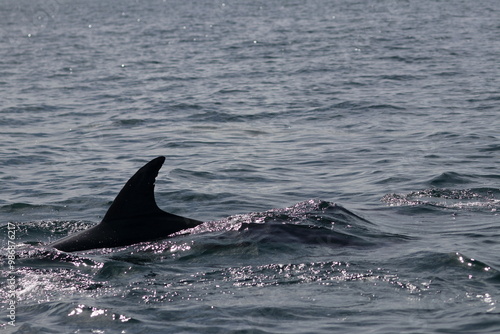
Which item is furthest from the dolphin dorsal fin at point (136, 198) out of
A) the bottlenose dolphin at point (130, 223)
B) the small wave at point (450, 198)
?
the small wave at point (450, 198)

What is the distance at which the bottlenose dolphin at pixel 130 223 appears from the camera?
9617 mm

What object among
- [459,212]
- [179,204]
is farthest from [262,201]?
[459,212]

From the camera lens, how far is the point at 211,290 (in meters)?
8.23

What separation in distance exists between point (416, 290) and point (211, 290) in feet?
5.92

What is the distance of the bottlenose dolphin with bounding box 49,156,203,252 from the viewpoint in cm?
962

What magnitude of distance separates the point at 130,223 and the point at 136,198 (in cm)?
31

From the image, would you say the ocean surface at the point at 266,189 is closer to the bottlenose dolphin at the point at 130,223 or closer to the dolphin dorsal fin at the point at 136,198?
the bottlenose dolphin at the point at 130,223

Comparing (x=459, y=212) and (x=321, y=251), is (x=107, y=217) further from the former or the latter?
(x=459, y=212)

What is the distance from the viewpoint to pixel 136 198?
31.7 ft

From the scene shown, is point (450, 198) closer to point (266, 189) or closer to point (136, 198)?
point (266, 189)

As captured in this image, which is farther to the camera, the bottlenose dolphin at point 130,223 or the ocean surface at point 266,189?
the bottlenose dolphin at point 130,223

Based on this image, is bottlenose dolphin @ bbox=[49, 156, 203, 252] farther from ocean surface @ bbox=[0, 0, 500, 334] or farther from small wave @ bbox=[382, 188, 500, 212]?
small wave @ bbox=[382, 188, 500, 212]

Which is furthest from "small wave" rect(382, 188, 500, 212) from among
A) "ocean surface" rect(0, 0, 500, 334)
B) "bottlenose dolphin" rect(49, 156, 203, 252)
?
"bottlenose dolphin" rect(49, 156, 203, 252)

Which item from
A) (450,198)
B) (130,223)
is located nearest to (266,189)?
(450,198)
